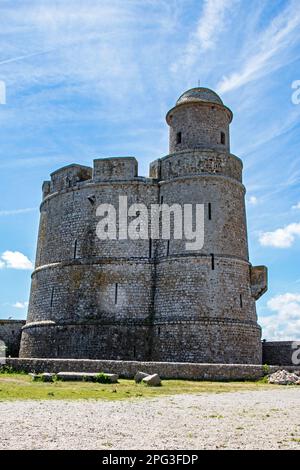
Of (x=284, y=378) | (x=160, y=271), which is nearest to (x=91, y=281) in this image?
(x=160, y=271)

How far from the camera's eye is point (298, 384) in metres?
17.6

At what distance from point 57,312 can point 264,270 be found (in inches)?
390

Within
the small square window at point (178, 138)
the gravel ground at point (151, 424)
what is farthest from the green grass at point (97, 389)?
the small square window at point (178, 138)

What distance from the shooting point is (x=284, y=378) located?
17.9 m

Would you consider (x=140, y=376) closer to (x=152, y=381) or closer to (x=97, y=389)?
(x=152, y=381)

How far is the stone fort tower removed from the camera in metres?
21.8

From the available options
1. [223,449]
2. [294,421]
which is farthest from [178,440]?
[294,421]

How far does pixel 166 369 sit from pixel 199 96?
1378 cm

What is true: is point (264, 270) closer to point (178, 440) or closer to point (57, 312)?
point (57, 312)

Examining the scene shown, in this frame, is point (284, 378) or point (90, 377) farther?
point (284, 378)

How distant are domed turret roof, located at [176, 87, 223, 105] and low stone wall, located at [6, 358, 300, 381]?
13106 millimetres

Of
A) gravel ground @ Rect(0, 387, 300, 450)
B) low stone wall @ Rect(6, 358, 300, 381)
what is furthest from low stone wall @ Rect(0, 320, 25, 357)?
gravel ground @ Rect(0, 387, 300, 450)
